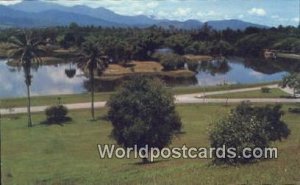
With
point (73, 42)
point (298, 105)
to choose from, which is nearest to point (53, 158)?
point (298, 105)

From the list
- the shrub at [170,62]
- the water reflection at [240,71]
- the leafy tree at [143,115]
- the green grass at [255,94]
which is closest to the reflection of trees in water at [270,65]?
the water reflection at [240,71]

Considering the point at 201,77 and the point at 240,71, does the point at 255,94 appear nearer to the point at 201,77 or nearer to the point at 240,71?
the point at 201,77

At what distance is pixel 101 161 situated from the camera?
1340 inches

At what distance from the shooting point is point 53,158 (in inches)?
1371

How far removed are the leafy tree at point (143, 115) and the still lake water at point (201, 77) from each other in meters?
16.7

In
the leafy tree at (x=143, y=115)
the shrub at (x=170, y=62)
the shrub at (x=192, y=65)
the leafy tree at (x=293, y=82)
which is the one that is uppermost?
the leafy tree at (x=143, y=115)

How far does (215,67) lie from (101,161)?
9290cm

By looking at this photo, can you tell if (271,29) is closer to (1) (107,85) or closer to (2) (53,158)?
(1) (107,85)

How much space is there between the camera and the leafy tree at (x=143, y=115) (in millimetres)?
33625

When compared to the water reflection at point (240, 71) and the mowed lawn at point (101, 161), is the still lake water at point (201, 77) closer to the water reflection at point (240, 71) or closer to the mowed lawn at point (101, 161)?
the water reflection at point (240, 71)

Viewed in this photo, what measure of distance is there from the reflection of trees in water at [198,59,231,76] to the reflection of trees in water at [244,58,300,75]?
5.45 metres

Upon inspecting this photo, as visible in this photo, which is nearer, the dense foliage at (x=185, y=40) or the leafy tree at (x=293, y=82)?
the leafy tree at (x=293, y=82)

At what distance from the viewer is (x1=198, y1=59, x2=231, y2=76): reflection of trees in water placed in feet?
385

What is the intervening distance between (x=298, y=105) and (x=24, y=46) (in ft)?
103
